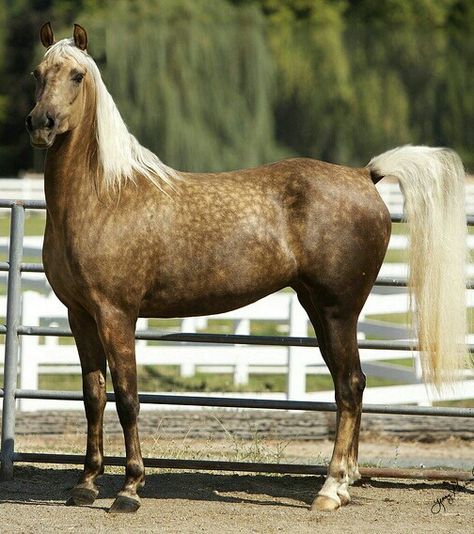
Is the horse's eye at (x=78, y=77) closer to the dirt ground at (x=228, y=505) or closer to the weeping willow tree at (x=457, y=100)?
the dirt ground at (x=228, y=505)

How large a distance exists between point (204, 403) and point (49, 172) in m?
1.49

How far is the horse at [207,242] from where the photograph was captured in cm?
523

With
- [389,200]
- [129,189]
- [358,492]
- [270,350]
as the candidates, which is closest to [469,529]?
[358,492]

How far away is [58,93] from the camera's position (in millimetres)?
5141

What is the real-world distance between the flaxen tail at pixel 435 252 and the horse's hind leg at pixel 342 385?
15.6 inches

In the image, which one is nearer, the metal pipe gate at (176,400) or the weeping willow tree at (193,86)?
the metal pipe gate at (176,400)

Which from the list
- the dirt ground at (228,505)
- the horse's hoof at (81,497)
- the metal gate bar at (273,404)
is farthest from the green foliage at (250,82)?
the horse's hoof at (81,497)

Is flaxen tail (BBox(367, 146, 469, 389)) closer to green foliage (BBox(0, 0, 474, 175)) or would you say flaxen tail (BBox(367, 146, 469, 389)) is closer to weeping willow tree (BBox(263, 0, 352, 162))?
green foliage (BBox(0, 0, 474, 175))

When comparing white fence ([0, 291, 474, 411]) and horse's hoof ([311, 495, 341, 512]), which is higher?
white fence ([0, 291, 474, 411])

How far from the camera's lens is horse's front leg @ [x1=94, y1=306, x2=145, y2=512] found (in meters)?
5.20

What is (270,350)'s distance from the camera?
366 inches

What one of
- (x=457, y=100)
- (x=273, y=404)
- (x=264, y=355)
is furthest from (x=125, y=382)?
(x=457, y=100)

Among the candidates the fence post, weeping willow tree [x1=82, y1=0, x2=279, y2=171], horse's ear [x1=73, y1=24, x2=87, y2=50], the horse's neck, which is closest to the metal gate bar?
the fence post

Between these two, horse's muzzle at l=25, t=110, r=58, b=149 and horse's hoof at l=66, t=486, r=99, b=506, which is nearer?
horse's muzzle at l=25, t=110, r=58, b=149
